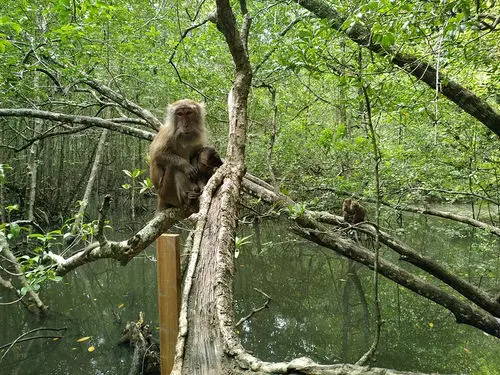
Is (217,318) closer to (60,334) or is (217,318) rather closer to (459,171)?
(459,171)

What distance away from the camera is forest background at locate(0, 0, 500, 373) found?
383 centimetres

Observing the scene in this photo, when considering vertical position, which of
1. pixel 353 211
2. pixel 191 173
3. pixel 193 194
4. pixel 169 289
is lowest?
pixel 169 289

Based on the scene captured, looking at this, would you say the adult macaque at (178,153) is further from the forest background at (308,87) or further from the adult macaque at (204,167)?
the forest background at (308,87)

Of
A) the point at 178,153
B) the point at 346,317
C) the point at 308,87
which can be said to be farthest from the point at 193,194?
the point at 346,317

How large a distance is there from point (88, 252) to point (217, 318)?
198 cm

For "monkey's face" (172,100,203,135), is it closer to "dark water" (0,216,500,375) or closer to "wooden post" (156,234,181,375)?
"wooden post" (156,234,181,375)

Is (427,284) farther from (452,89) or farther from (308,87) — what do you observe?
(308,87)

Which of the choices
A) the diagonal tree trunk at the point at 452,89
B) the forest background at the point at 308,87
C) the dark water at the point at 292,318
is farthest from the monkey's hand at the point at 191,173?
the diagonal tree trunk at the point at 452,89

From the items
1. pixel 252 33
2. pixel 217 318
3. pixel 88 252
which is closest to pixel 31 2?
pixel 252 33

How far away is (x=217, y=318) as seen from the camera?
1.48 m

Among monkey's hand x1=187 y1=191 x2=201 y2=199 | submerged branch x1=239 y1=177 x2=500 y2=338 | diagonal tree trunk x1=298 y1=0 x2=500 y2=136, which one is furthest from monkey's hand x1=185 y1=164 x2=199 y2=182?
diagonal tree trunk x1=298 y1=0 x2=500 y2=136

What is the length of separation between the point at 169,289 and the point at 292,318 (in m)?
6.66

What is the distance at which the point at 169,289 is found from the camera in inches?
154

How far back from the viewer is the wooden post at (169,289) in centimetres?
386
